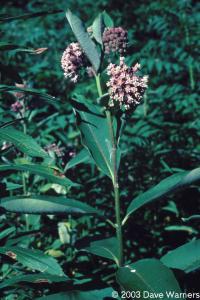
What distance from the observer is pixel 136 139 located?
2.91m

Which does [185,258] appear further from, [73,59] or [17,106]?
[17,106]

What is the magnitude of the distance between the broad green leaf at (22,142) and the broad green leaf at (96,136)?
0.26 meters

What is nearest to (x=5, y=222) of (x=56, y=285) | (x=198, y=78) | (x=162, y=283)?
(x=56, y=285)

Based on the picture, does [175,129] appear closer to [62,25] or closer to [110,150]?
[110,150]

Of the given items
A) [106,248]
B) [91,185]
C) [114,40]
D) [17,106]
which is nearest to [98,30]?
[114,40]

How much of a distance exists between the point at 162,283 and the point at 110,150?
55cm

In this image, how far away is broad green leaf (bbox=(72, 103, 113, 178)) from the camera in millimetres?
1601

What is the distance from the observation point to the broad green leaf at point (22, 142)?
1393 millimetres

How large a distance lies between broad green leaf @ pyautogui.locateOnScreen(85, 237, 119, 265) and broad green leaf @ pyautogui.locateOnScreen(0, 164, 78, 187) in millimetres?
270

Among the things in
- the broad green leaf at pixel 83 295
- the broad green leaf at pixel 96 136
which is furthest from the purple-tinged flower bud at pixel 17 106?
the broad green leaf at pixel 83 295

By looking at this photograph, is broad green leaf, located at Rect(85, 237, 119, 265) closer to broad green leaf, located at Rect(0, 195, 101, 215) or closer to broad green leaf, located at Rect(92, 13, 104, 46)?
broad green leaf, located at Rect(0, 195, 101, 215)

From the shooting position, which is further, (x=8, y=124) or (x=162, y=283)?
(x=8, y=124)

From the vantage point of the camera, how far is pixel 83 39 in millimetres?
1435

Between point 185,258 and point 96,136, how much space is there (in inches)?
22.5
